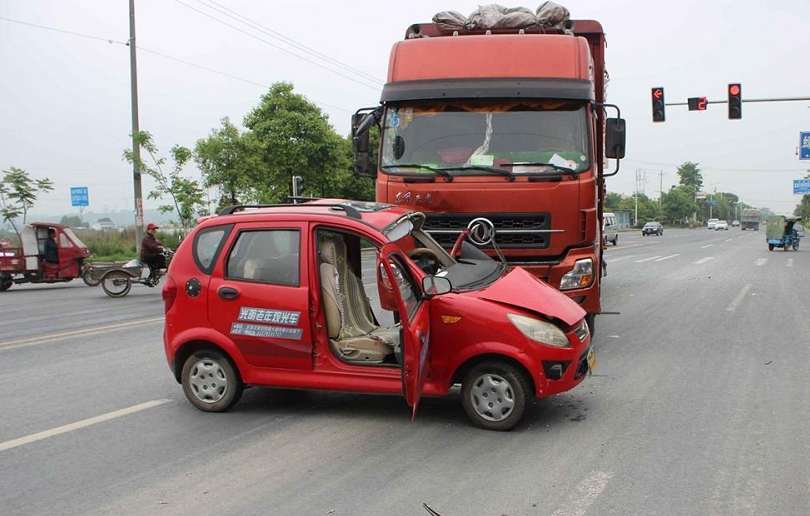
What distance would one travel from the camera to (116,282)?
1662cm

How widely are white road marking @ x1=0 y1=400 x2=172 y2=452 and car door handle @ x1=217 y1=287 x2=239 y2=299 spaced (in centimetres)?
133

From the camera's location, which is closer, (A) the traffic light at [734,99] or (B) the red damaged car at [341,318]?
(B) the red damaged car at [341,318]

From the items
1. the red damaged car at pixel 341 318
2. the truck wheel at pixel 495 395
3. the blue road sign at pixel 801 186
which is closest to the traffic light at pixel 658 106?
the red damaged car at pixel 341 318

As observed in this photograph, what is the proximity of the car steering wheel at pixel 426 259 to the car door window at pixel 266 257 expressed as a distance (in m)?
1.03

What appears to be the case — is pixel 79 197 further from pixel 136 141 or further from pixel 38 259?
pixel 38 259

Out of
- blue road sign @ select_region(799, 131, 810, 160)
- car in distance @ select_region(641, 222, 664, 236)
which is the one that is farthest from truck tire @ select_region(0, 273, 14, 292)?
car in distance @ select_region(641, 222, 664, 236)

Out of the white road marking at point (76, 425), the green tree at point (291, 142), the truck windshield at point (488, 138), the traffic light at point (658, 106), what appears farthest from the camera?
the green tree at point (291, 142)

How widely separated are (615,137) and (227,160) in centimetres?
2525

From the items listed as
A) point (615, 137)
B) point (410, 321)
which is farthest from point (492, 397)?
point (615, 137)

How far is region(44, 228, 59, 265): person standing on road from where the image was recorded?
1878cm

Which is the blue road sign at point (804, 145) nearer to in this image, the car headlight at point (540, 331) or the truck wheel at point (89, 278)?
the truck wheel at point (89, 278)

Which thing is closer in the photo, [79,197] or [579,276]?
[579,276]

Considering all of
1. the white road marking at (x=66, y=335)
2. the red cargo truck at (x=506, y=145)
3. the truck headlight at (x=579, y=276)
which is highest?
the red cargo truck at (x=506, y=145)

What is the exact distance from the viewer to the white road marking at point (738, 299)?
12891mm
